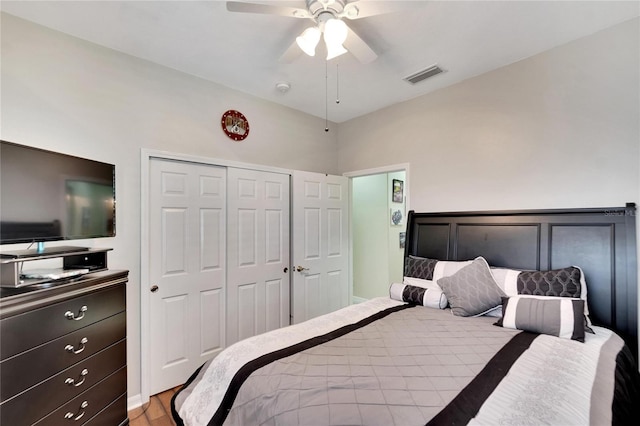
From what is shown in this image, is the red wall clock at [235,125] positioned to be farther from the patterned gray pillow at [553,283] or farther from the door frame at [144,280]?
the patterned gray pillow at [553,283]

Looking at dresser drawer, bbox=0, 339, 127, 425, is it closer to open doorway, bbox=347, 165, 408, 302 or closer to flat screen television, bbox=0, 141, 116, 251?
flat screen television, bbox=0, 141, 116, 251

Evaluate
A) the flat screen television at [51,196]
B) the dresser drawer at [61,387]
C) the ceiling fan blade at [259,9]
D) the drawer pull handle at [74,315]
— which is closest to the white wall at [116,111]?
the flat screen television at [51,196]

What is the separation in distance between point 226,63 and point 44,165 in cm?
153

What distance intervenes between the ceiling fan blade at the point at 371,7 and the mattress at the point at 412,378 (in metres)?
1.77

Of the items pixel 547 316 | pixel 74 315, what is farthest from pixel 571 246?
pixel 74 315

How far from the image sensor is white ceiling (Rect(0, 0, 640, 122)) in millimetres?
1842

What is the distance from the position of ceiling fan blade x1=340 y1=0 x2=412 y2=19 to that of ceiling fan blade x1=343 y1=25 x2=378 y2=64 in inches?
4.1

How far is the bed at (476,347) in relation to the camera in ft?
3.62

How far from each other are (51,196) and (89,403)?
118 centimetres

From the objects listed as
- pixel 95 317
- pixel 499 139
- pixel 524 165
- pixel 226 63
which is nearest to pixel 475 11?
pixel 499 139

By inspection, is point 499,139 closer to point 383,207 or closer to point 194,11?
point 383,207

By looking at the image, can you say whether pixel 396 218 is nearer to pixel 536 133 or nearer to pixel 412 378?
pixel 536 133

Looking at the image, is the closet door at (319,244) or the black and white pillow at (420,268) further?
the closet door at (319,244)

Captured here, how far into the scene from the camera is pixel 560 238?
2205 millimetres
